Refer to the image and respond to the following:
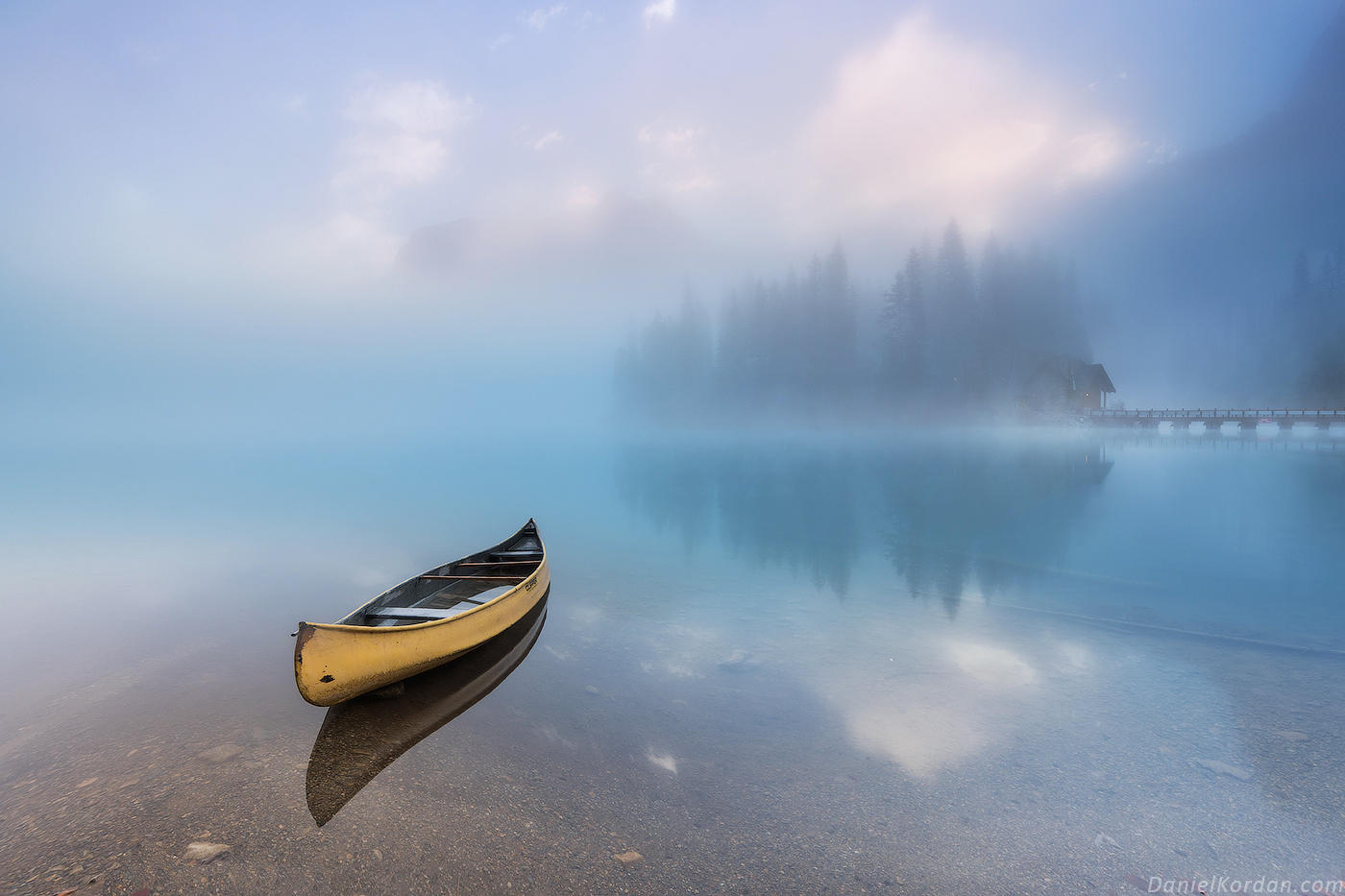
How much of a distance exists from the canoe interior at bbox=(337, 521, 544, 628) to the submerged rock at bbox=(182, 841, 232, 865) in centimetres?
302

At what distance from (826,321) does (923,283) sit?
14.2m

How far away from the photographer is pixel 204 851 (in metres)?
5.87

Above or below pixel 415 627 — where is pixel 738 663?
below

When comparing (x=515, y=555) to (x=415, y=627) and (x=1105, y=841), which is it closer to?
(x=415, y=627)

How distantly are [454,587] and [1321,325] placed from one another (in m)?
132

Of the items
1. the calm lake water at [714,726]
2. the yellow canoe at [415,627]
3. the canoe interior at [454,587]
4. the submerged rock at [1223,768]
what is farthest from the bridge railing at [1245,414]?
the yellow canoe at [415,627]

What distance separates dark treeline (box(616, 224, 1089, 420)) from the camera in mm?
76812

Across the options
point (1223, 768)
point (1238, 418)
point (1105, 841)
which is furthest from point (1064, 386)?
point (1105, 841)

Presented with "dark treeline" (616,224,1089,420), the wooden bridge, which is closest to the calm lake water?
"dark treeline" (616,224,1089,420)

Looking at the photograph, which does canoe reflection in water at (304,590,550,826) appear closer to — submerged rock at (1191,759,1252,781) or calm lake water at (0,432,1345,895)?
calm lake water at (0,432,1345,895)

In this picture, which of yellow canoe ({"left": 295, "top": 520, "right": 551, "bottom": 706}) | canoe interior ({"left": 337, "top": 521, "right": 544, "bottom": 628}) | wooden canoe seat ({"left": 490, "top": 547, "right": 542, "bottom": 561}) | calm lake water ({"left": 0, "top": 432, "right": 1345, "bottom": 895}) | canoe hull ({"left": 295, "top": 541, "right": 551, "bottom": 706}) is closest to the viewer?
calm lake water ({"left": 0, "top": 432, "right": 1345, "bottom": 895})

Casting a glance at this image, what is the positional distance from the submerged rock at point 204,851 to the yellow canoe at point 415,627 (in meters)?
1.67

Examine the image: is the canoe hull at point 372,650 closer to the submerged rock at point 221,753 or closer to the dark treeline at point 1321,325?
the submerged rock at point 221,753

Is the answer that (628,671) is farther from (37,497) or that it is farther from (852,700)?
(37,497)
